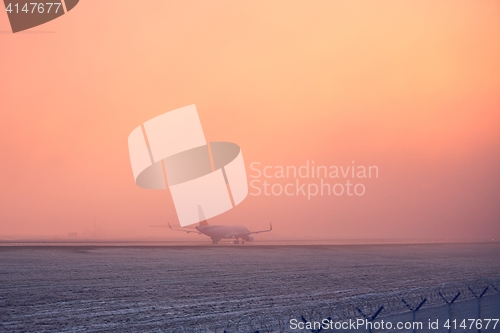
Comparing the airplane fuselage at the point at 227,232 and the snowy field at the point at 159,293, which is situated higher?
the airplane fuselage at the point at 227,232

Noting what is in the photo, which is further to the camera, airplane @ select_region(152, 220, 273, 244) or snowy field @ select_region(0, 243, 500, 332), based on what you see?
airplane @ select_region(152, 220, 273, 244)

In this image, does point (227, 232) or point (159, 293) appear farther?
point (227, 232)

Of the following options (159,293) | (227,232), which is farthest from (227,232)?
(159,293)

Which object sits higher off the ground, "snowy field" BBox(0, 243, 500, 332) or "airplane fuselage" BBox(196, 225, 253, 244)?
"airplane fuselage" BBox(196, 225, 253, 244)

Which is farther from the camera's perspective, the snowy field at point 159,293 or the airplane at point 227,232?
the airplane at point 227,232

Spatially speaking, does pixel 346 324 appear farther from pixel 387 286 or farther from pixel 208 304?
pixel 387 286

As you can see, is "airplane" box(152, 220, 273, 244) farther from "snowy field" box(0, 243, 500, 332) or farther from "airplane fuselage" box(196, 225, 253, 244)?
"snowy field" box(0, 243, 500, 332)

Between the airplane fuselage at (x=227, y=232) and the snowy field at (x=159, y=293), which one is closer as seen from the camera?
the snowy field at (x=159, y=293)

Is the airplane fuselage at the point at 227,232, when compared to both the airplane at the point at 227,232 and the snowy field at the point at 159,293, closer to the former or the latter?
the airplane at the point at 227,232

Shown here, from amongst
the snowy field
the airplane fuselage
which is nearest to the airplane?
the airplane fuselage

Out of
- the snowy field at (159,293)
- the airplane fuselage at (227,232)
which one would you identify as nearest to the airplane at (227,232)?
the airplane fuselage at (227,232)

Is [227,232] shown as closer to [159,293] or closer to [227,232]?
[227,232]

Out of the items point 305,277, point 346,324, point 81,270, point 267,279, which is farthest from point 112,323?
point 81,270

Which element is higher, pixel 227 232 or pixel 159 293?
pixel 227 232
